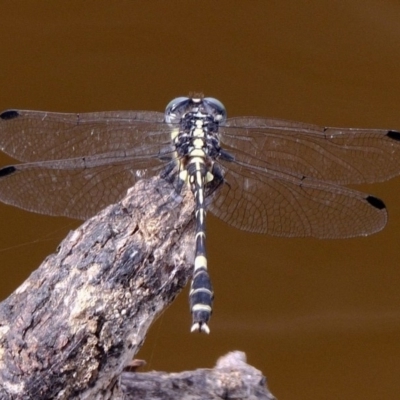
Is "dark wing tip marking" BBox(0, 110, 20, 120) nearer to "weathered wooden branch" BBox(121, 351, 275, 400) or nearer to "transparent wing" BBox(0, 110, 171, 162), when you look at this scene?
"transparent wing" BBox(0, 110, 171, 162)

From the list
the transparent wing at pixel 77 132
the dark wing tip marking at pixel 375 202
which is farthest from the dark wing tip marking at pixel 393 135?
the transparent wing at pixel 77 132

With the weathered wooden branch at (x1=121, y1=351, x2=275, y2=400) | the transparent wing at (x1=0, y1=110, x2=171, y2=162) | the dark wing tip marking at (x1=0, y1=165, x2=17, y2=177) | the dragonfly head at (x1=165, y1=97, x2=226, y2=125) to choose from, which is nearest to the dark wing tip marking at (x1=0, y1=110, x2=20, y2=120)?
the transparent wing at (x1=0, y1=110, x2=171, y2=162)

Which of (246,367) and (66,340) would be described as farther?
(246,367)

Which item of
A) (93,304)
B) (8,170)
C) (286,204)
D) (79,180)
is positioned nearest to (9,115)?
(8,170)

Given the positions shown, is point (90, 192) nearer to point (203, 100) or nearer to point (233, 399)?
point (203, 100)

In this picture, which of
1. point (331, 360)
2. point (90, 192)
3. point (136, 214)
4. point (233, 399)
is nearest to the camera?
point (136, 214)

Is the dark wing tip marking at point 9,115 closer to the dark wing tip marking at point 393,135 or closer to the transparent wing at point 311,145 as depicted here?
the transparent wing at point 311,145

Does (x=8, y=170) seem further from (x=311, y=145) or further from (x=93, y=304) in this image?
(x=311, y=145)

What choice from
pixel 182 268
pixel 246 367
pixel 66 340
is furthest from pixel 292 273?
pixel 66 340
